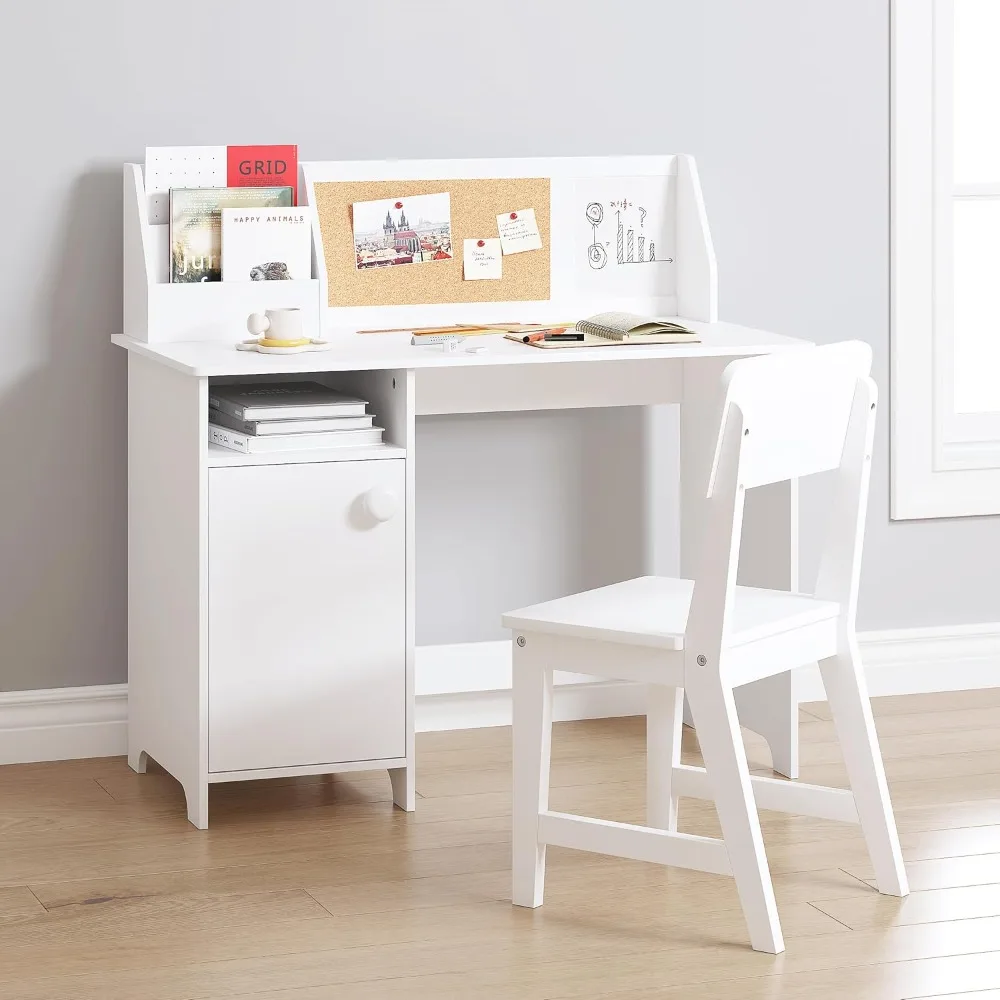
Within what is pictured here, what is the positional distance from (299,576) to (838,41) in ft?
4.91

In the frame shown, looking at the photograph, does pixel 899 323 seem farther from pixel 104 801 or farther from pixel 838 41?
pixel 104 801

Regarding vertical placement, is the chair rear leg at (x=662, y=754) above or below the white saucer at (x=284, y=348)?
below

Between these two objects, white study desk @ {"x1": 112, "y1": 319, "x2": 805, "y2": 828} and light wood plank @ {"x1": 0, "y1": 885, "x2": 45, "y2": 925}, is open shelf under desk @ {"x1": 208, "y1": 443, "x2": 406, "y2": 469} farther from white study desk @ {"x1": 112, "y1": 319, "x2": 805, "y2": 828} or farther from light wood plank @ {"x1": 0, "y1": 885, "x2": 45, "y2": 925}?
light wood plank @ {"x1": 0, "y1": 885, "x2": 45, "y2": 925}

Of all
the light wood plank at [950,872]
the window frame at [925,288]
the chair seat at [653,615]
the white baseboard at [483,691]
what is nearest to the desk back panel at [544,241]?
the window frame at [925,288]

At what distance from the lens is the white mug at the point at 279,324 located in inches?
106

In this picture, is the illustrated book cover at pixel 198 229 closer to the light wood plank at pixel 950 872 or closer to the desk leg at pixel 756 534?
the desk leg at pixel 756 534

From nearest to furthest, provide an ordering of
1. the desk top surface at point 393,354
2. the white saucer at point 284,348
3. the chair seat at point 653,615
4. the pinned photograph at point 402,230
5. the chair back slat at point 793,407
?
the chair back slat at point 793,407
the chair seat at point 653,615
the desk top surface at point 393,354
the white saucer at point 284,348
the pinned photograph at point 402,230

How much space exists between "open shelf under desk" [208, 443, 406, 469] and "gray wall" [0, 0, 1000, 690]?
17.9 inches

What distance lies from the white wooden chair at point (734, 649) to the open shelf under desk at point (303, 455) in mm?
465

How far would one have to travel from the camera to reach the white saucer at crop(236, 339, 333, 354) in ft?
8.76

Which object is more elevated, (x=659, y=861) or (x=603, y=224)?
(x=603, y=224)

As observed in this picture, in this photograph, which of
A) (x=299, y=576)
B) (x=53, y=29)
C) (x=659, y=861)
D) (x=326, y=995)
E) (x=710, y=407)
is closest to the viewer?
(x=326, y=995)

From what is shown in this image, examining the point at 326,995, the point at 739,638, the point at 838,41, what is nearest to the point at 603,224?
the point at 838,41

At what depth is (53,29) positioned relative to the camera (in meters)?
2.88
